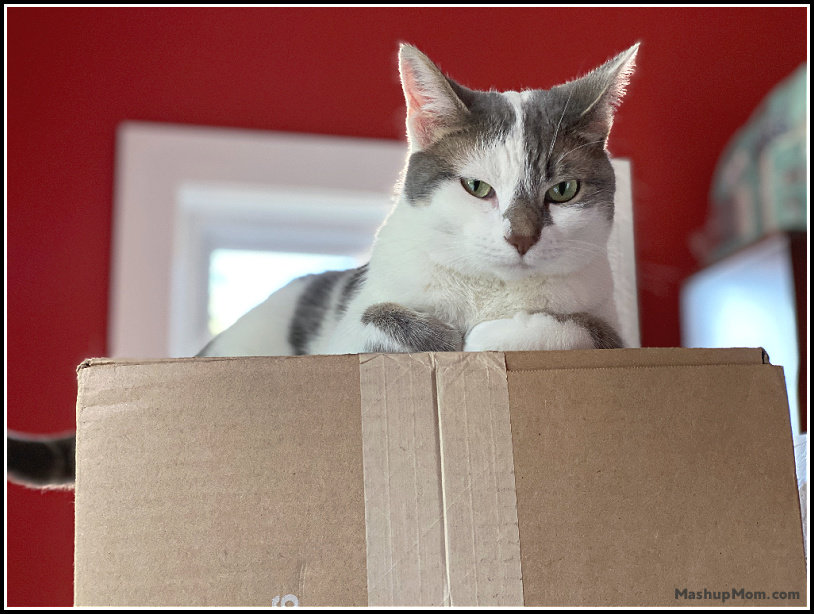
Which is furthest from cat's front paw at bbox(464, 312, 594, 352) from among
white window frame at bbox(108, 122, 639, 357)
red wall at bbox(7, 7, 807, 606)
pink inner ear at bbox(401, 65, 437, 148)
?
white window frame at bbox(108, 122, 639, 357)

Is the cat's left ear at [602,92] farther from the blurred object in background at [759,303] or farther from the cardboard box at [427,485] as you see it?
the blurred object in background at [759,303]

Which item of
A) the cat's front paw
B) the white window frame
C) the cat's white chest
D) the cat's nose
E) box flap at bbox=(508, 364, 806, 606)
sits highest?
the white window frame

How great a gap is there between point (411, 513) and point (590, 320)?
297 mm

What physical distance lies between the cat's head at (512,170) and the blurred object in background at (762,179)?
112cm

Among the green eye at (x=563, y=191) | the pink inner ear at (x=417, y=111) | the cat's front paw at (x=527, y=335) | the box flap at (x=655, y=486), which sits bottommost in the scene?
the box flap at (x=655, y=486)

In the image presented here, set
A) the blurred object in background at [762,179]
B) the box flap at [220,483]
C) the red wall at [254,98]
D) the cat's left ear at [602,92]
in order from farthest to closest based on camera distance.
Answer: the blurred object in background at [762,179], the red wall at [254,98], the cat's left ear at [602,92], the box flap at [220,483]

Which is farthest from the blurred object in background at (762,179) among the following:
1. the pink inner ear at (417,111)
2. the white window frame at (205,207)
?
the pink inner ear at (417,111)

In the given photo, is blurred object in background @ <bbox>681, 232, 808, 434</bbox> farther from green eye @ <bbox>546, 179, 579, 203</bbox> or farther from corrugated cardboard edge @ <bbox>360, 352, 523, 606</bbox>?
corrugated cardboard edge @ <bbox>360, 352, 523, 606</bbox>

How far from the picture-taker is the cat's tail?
0.80 metres

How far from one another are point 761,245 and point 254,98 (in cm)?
120

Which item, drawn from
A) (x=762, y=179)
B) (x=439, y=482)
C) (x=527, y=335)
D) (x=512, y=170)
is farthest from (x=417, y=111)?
(x=762, y=179)

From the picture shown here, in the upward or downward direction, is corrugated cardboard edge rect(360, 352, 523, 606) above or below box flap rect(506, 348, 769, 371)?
below

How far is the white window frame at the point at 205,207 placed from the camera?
1590mm

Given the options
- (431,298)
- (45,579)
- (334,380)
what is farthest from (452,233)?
(45,579)
